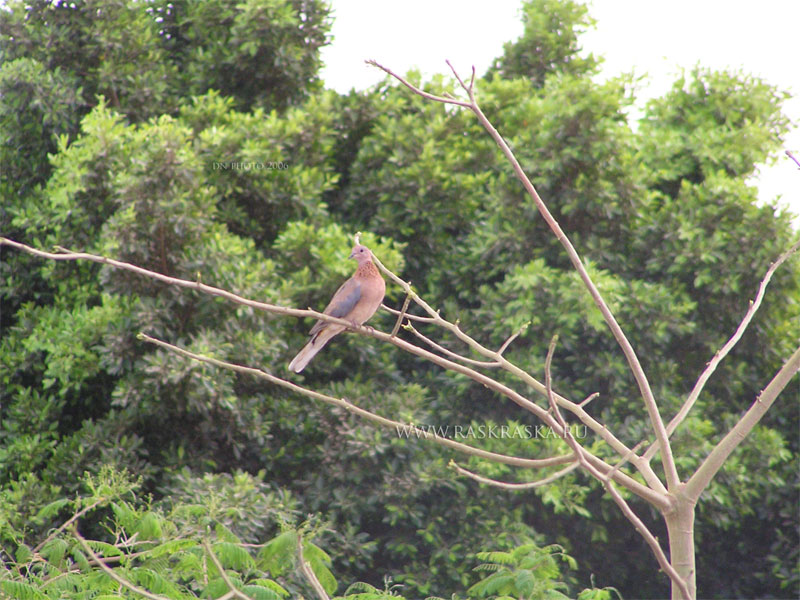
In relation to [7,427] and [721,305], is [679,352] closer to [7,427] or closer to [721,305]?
[721,305]

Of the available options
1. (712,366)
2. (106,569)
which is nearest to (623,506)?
(712,366)

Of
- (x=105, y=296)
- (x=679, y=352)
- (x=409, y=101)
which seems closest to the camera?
(x=105, y=296)

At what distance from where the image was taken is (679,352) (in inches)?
255

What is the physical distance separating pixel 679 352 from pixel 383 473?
2.53 m

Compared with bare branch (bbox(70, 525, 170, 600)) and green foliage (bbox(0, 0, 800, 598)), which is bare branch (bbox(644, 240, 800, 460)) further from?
green foliage (bbox(0, 0, 800, 598))

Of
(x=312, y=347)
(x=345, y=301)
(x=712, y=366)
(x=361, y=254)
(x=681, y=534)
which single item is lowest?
(x=312, y=347)

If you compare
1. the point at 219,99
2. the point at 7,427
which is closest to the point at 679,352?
the point at 219,99

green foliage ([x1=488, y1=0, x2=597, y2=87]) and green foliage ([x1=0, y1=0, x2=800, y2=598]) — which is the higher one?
green foliage ([x1=488, y1=0, x2=597, y2=87])

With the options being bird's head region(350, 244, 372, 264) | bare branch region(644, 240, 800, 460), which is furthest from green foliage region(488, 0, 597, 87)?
bare branch region(644, 240, 800, 460)

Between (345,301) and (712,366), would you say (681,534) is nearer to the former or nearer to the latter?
(712,366)

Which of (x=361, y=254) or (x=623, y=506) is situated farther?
(x=361, y=254)

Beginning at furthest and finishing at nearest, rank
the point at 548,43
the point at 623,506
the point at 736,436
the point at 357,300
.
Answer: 1. the point at 548,43
2. the point at 357,300
3. the point at 736,436
4. the point at 623,506

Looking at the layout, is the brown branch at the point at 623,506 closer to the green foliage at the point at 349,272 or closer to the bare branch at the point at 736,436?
the bare branch at the point at 736,436

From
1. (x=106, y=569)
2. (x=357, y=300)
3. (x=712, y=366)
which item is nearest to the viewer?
(x=106, y=569)
